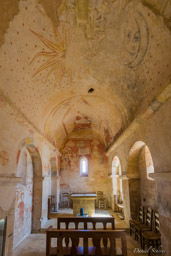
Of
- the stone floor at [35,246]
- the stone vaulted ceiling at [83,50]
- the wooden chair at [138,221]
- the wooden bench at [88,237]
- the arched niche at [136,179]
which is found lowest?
the stone floor at [35,246]

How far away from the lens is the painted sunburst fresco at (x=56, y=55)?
5.05 m

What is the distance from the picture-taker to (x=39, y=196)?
8.48m

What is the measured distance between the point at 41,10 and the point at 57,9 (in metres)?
0.39

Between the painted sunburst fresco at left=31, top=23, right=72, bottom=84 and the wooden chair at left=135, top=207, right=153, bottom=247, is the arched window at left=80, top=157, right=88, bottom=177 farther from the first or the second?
the painted sunburst fresco at left=31, top=23, right=72, bottom=84

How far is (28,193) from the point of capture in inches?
313

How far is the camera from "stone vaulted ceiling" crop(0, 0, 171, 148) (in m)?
4.15

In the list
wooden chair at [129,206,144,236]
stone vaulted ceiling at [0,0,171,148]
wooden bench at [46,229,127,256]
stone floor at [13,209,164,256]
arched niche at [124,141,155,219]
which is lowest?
stone floor at [13,209,164,256]

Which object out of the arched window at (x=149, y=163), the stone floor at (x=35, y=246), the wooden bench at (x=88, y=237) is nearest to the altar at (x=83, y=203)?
the stone floor at (x=35, y=246)

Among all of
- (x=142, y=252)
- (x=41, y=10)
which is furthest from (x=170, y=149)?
(x=41, y=10)

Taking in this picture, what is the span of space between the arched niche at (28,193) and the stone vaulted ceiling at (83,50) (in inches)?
66.0

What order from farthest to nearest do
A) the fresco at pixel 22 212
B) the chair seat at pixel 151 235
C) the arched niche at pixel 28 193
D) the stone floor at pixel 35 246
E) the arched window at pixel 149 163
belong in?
the arched window at pixel 149 163
the arched niche at pixel 28 193
the fresco at pixel 22 212
the stone floor at pixel 35 246
the chair seat at pixel 151 235

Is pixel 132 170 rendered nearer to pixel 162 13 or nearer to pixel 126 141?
pixel 126 141

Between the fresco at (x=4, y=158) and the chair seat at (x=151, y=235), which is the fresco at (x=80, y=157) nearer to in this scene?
the chair seat at (x=151, y=235)

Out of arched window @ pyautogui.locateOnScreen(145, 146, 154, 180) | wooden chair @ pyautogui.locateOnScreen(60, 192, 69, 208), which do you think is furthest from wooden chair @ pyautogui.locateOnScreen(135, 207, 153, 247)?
wooden chair @ pyautogui.locateOnScreen(60, 192, 69, 208)
